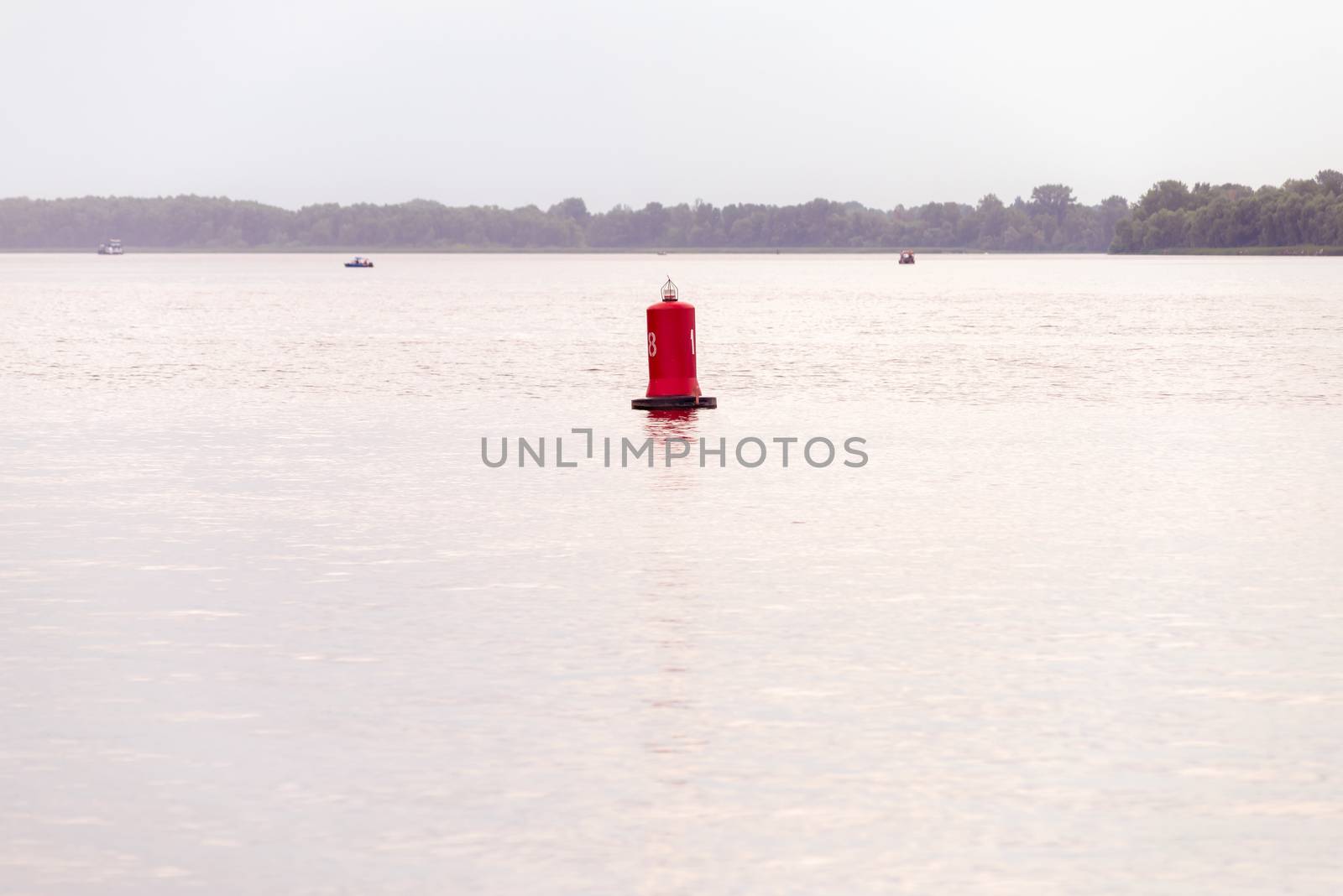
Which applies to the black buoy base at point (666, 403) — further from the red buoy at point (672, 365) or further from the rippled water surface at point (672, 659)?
the rippled water surface at point (672, 659)

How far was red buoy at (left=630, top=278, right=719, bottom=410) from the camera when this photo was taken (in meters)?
24.8

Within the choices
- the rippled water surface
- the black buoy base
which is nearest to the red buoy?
the black buoy base

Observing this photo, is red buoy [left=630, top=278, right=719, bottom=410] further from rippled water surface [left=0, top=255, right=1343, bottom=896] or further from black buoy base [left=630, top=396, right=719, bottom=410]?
rippled water surface [left=0, top=255, right=1343, bottom=896]

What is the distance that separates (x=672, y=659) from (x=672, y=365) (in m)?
16.3

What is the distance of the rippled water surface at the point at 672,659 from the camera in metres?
6.18

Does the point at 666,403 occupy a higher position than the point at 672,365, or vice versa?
the point at 672,365

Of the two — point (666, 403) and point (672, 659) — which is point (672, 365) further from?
point (672, 659)

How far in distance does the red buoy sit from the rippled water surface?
5.56 feet

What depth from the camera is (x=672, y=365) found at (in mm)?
25219

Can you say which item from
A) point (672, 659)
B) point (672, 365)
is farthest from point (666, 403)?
point (672, 659)

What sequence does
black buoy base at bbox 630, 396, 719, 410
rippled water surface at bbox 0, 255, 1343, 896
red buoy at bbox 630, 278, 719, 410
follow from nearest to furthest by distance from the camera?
rippled water surface at bbox 0, 255, 1343, 896 → red buoy at bbox 630, 278, 719, 410 → black buoy base at bbox 630, 396, 719, 410

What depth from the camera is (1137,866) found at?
5.95m

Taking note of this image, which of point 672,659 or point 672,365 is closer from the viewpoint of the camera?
point 672,659

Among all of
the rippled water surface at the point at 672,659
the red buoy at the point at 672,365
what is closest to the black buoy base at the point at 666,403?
the red buoy at the point at 672,365
